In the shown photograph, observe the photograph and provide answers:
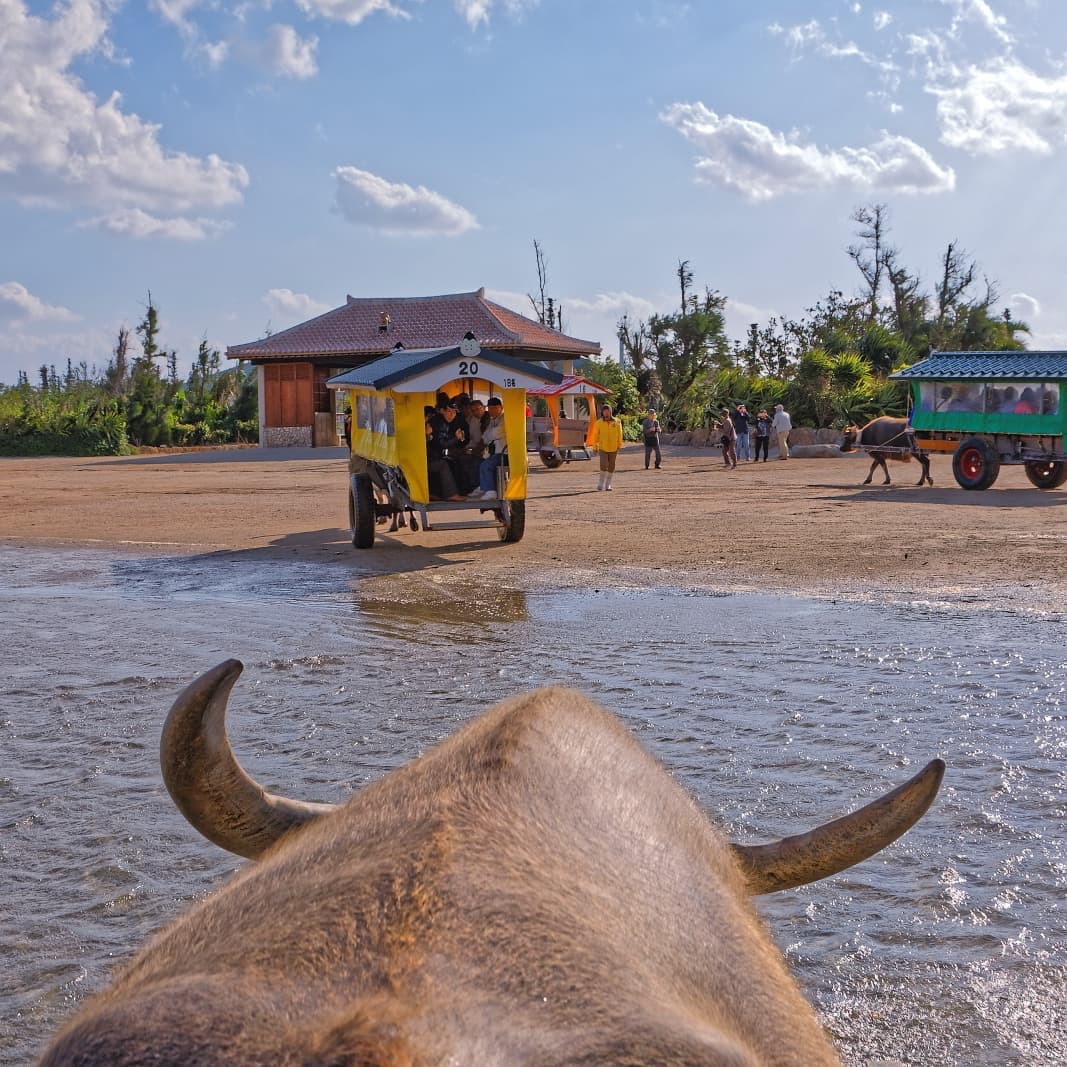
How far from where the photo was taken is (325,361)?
1534 inches

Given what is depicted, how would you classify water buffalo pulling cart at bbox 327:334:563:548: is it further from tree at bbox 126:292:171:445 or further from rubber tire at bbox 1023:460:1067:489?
tree at bbox 126:292:171:445

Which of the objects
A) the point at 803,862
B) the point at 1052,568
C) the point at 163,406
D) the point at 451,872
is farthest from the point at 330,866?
the point at 163,406

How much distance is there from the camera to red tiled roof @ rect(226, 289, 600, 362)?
1515 inches

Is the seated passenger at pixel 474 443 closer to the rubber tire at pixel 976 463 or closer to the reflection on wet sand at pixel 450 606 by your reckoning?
the reflection on wet sand at pixel 450 606

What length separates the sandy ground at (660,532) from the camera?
479 inches

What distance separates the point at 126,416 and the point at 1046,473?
28.8 metres

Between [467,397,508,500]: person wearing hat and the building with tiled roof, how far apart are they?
894 inches

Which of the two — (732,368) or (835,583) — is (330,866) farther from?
(732,368)

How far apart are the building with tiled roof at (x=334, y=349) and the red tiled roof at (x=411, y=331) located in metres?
0.03

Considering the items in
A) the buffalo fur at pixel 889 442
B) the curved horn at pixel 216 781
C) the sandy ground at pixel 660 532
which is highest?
the buffalo fur at pixel 889 442

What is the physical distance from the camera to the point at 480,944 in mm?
1176

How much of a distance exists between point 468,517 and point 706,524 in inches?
148

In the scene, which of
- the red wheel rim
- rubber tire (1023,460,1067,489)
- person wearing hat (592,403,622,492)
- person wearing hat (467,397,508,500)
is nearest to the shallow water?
person wearing hat (467,397,508,500)

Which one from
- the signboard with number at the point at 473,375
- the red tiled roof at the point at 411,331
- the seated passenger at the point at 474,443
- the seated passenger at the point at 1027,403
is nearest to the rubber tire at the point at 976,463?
the seated passenger at the point at 1027,403
